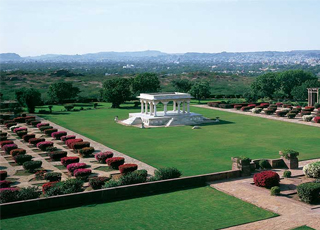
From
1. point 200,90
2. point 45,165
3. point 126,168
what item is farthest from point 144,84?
point 126,168

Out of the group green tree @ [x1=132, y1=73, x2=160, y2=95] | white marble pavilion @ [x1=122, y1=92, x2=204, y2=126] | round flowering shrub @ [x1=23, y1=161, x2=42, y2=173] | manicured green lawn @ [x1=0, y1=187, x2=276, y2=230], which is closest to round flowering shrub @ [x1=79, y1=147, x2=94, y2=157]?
round flowering shrub @ [x1=23, y1=161, x2=42, y2=173]

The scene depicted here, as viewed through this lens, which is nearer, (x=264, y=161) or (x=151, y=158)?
(x=264, y=161)

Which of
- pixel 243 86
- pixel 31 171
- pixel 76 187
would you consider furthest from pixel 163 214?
pixel 243 86

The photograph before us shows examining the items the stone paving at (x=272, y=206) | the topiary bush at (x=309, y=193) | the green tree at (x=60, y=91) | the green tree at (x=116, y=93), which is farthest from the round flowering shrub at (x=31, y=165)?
the green tree at (x=60, y=91)

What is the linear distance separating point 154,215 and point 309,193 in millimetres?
8193

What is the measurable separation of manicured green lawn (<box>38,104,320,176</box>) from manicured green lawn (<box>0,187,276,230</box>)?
6.84 meters

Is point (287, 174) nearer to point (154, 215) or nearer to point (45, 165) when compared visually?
point (154, 215)

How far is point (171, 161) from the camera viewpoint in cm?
3272

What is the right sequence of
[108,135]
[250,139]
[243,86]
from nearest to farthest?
[250,139] → [108,135] → [243,86]

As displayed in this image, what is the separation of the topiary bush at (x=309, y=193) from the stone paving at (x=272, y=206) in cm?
36

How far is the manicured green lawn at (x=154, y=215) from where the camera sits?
62.0 feet

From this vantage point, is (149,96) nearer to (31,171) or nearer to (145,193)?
(31,171)

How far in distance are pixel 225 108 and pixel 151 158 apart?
4082 cm

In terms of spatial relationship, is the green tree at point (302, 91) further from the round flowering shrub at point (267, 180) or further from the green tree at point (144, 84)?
the round flowering shrub at point (267, 180)
